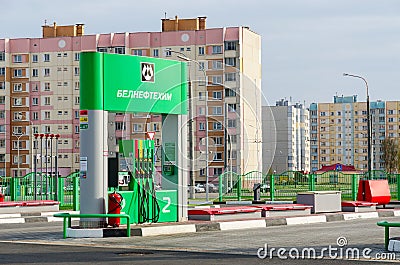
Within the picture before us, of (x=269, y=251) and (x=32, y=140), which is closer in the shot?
(x=269, y=251)

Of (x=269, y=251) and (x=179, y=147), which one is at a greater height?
(x=179, y=147)

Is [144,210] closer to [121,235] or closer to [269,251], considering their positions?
[121,235]

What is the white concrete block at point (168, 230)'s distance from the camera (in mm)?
19828

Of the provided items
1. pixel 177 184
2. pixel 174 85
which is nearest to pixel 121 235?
pixel 177 184

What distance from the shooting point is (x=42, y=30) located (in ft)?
371

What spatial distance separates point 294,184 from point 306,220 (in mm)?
16409

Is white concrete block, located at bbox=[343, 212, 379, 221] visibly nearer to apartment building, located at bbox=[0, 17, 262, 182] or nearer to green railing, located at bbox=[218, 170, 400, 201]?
green railing, located at bbox=[218, 170, 400, 201]

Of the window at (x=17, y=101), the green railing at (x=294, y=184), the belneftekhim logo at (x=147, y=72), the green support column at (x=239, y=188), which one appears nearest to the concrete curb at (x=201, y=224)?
the belneftekhim logo at (x=147, y=72)

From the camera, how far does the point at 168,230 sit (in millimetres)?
20344

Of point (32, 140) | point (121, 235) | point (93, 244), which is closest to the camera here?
point (93, 244)

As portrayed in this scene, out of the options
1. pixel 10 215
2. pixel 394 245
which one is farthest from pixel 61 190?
pixel 394 245

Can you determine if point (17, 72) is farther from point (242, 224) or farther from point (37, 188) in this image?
point (242, 224)

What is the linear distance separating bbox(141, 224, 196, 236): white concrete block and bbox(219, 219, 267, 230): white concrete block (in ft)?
3.58

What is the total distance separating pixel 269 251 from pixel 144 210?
20.5 feet
